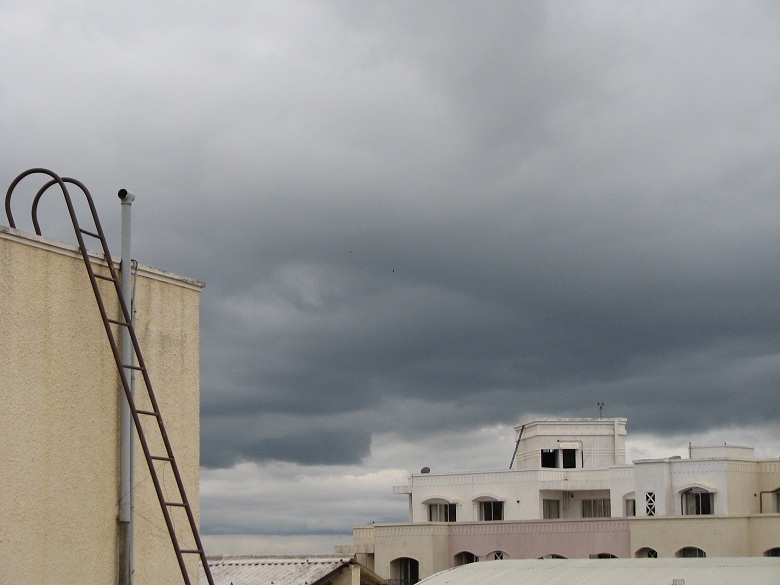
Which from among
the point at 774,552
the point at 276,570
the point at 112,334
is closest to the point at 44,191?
the point at 112,334

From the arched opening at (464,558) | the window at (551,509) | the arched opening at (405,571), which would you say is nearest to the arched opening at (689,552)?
the arched opening at (464,558)

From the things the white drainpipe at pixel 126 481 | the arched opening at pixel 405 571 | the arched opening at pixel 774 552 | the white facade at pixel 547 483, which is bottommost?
the arched opening at pixel 405 571

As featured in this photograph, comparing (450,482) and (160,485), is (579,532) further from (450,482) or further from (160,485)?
(160,485)

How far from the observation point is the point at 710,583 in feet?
116

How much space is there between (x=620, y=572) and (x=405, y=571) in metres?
31.1

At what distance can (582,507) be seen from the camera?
7550 centimetres

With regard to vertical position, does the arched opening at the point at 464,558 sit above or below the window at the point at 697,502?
below

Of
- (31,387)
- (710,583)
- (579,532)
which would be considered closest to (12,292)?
(31,387)

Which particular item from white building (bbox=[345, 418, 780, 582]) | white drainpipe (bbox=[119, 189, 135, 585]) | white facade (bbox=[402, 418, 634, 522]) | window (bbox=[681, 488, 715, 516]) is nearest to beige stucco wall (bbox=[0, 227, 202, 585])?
white drainpipe (bbox=[119, 189, 135, 585])

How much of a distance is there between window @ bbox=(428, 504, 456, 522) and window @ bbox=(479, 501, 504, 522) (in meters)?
2.26

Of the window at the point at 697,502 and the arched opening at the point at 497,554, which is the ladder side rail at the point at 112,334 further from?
the arched opening at the point at 497,554

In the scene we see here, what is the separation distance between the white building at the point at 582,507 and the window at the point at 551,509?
10 centimetres

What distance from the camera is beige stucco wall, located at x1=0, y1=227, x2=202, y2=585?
1248 centimetres

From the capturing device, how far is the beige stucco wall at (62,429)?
41.0 feet
